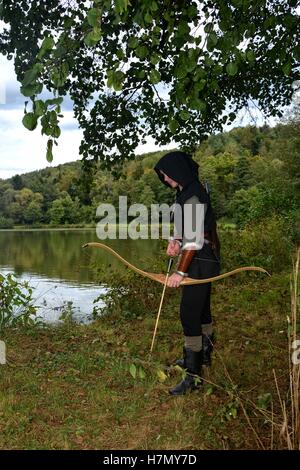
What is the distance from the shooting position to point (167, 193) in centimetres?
3203

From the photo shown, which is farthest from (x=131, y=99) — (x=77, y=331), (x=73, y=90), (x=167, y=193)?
(x=167, y=193)

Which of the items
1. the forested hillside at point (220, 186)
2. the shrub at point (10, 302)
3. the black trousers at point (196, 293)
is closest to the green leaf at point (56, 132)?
the black trousers at point (196, 293)

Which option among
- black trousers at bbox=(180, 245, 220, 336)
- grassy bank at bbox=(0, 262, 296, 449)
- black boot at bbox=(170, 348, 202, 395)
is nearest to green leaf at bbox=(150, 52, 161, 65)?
black trousers at bbox=(180, 245, 220, 336)

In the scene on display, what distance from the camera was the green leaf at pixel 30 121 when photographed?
2.39m

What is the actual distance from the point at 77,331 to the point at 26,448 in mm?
3062

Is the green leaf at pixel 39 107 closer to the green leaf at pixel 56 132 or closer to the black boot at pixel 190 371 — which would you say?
the green leaf at pixel 56 132

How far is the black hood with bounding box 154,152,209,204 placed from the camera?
4.09m

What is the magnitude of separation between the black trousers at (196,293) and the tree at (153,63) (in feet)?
4.39

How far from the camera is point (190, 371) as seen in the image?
417 centimetres

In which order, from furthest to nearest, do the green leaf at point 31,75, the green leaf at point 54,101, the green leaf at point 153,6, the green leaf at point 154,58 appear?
the green leaf at point 154,58 < the green leaf at point 153,6 < the green leaf at point 54,101 < the green leaf at point 31,75

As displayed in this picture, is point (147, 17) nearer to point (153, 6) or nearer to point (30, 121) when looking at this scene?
point (153, 6)

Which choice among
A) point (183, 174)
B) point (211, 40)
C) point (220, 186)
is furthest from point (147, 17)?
point (220, 186)

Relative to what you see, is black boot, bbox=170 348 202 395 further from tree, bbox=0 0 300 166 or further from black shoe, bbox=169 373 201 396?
tree, bbox=0 0 300 166
